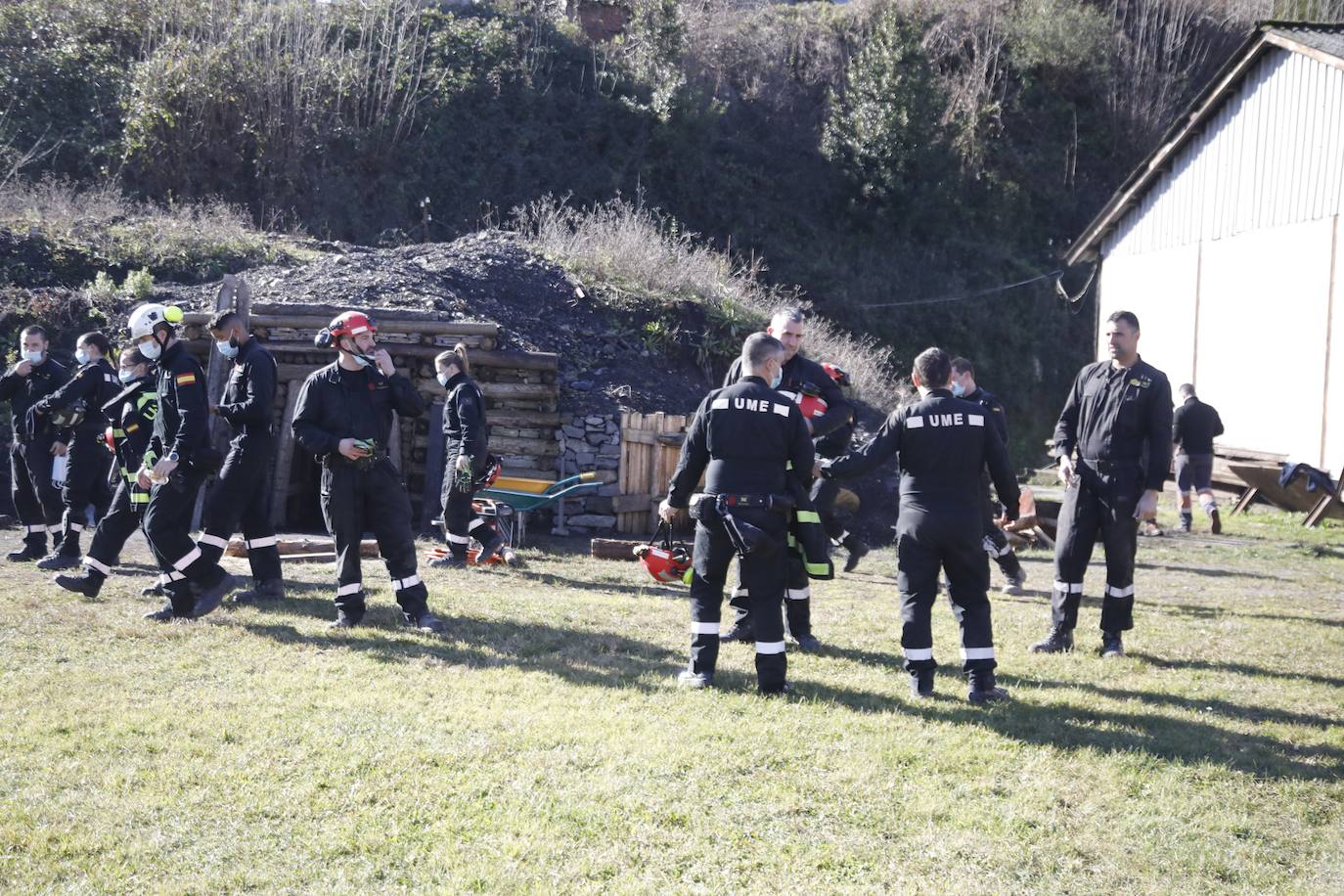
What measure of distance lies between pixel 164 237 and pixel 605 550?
11.3m

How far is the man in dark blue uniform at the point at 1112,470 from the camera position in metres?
7.05

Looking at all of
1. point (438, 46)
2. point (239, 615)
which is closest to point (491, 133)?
point (438, 46)

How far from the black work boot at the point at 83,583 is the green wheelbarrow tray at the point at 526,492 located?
4.22 m

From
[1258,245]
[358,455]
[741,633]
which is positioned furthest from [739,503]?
[1258,245]

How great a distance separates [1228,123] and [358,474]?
58.5 ft

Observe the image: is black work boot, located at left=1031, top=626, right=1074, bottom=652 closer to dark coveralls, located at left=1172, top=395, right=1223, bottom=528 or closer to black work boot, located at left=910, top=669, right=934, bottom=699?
black work boot, located at left=910, top=669, right=934, bottom=699

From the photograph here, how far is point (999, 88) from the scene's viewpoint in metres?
35.1

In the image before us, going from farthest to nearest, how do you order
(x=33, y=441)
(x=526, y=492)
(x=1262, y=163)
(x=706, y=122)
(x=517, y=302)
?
(x=706, y=122)
(x=1262, y=163)
(x=517, y=302)
(x=526, y=492)
(x=33, y=441)

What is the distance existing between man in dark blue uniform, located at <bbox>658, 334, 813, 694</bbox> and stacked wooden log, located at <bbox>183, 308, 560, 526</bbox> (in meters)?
7.52

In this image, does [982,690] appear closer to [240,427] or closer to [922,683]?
[922,683]

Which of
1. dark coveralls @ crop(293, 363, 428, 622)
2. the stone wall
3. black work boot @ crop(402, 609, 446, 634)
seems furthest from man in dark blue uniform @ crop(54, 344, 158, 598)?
the stone wall

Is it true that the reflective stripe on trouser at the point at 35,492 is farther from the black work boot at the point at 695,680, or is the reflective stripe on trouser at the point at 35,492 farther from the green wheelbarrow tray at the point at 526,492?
the black work boot at the point at 695,680

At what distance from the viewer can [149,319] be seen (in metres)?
7.52

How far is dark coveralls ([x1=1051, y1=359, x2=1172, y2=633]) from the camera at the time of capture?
7.05 meters
